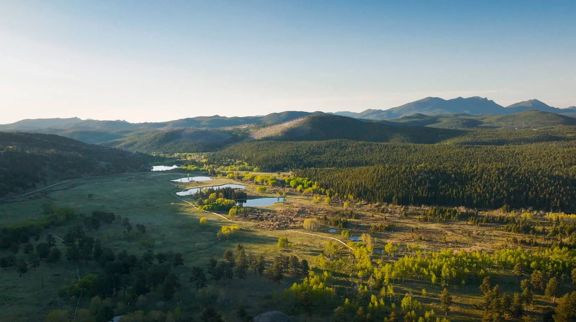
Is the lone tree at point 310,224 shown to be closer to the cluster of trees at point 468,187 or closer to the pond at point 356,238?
the pond at point 356,238

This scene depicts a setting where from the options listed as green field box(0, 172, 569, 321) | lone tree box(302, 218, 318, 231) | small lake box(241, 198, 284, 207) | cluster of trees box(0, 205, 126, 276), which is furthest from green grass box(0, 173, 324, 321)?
small lake box(241, 198, 284, 207)

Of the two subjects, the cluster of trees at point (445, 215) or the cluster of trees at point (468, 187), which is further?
the cluster of trees at point (468, 187)

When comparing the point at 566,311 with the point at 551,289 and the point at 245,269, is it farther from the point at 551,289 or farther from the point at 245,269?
the point at 245,269

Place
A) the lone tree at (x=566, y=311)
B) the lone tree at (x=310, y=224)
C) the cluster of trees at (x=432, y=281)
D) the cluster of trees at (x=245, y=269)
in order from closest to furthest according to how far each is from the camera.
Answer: the lone tree at (x=566, y=311), the cluster of trees at (x=432, y=281), the cluster of trees at (x=245, y=269), the lone tree at (x=310, y=224)

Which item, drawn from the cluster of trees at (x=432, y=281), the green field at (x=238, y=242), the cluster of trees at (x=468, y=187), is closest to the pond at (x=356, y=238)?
the green field at (x=238, y=242)

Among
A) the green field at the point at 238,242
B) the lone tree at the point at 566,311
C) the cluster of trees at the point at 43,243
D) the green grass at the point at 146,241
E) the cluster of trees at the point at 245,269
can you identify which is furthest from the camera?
the cluster of trees at the point at 43,243

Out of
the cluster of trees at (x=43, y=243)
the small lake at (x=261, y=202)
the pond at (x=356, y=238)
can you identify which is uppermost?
the cluster of trees at (x=43, y=243)

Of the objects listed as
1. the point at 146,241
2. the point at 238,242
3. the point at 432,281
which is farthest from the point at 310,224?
the point at 432,281

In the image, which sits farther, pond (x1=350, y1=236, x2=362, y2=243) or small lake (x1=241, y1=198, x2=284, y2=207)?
small lake (x1=241, y1=198, x2=284, y2=207)

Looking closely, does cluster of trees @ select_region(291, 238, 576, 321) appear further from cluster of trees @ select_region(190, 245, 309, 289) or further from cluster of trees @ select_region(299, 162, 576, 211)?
cluster of trees @ select_region(299, 162, 576, 211)

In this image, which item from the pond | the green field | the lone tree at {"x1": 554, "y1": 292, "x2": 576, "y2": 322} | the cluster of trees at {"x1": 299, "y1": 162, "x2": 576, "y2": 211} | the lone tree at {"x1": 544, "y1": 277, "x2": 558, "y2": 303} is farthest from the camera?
the cluster of trees at {"x1": 299, "y1": 162, "x2": 576, "y2": 211}

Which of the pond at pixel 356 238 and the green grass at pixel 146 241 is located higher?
the green grass at pixel 146 241
